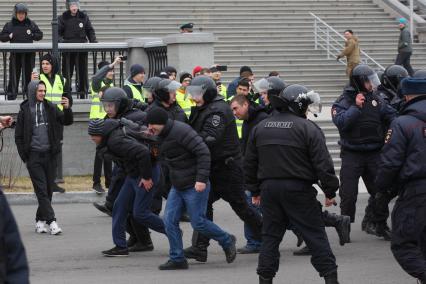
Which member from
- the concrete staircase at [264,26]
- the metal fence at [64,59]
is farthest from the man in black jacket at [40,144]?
the concrete staircase at [264,26]

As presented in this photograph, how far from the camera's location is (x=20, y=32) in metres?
20.0

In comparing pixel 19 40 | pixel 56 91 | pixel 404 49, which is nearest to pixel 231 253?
pixel 56 91

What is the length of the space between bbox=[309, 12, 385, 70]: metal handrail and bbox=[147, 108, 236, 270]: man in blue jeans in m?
18.1

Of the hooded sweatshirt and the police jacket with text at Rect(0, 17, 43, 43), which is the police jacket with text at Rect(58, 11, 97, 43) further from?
the hooded sweatshirt

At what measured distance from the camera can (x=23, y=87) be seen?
63.8 ft

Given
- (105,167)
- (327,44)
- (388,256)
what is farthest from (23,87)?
(327,44)

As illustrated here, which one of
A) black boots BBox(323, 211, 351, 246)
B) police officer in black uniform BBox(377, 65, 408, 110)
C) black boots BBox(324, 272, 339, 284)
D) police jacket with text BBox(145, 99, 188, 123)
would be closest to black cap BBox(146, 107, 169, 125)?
police jacket with text BBox(145, 99, 188, 123)

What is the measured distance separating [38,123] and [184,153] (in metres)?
3.33

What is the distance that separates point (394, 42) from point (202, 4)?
5.30 m

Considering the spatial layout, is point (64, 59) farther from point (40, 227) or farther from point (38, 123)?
point (40, 227)

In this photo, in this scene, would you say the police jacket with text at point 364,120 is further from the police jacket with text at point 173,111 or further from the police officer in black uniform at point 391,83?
the police jacket with text at point 173,111

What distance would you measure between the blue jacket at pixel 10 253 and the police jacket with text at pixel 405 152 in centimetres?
429

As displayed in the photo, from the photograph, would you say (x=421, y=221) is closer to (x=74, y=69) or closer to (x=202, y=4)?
(x=74, y=69)

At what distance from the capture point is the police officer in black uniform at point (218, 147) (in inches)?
453
